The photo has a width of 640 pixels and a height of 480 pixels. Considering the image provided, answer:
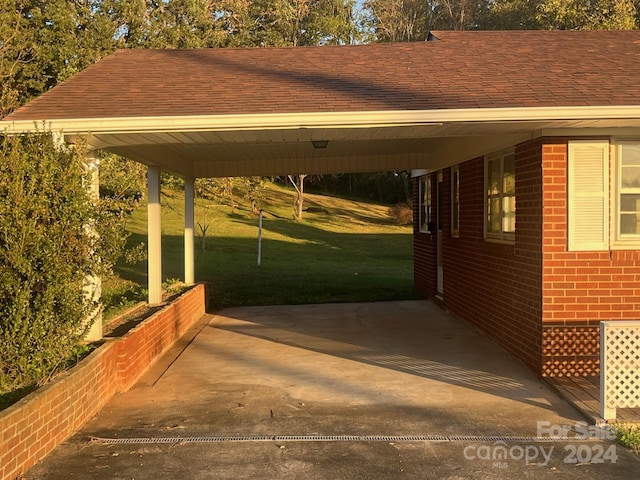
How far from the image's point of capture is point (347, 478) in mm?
4422

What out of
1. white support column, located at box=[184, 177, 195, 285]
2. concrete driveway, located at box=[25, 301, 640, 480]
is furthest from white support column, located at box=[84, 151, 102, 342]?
white support column, located at box=[184, 177, 195, 285]

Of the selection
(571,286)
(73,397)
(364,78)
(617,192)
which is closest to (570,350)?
(571,286)

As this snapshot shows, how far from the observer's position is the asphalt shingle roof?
6.80 metres

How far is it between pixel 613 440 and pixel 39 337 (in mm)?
4937

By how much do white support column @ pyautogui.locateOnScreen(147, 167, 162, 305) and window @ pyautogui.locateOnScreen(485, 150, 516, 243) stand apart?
5.00 meters

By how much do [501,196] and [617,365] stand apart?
3.56 metres

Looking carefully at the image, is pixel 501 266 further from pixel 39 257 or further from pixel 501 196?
pixel 39 257

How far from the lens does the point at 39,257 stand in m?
5.43

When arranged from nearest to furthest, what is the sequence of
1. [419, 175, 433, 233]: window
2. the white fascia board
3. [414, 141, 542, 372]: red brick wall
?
the white fascia board < [414, 141, 542, 372]: red brick wall < [419, 175, 433, 233]: window

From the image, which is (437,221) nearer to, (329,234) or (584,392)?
(584,392)

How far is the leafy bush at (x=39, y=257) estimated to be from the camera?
528cm

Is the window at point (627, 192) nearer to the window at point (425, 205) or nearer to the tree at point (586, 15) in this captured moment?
the window at point (425, 205)

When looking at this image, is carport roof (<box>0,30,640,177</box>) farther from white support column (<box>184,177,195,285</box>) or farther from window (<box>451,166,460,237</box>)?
white support column (<box>184,177,195,285</box>)

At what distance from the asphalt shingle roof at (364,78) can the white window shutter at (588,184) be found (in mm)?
612
